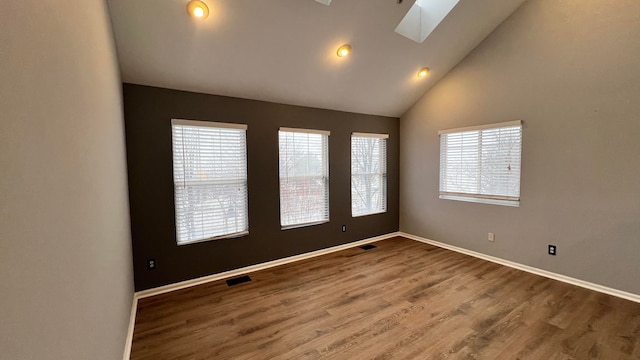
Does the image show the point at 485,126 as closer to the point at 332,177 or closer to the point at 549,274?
the point at 549,274

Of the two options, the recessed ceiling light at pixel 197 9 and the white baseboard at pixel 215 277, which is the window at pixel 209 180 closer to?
the white baseboard at pixel 215 277

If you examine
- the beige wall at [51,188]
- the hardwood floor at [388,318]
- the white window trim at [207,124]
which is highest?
the white window trim at [207,124]

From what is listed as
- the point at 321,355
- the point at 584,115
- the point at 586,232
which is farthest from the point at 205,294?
the point at 584,115

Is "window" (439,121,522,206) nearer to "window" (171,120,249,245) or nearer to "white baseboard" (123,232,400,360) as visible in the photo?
"white baseboard" (123,232,400,360)

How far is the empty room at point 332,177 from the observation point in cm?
137

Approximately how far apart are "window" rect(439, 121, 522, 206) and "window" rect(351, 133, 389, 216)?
98cm

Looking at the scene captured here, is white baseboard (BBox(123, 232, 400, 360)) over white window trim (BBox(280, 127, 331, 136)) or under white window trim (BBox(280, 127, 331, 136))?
under

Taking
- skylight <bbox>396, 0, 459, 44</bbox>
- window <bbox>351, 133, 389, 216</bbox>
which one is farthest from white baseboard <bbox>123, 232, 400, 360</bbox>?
skylight <bbox>396, 0, 459, 44</bbox>

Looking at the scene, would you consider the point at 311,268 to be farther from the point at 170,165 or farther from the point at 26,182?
the point at 26,182

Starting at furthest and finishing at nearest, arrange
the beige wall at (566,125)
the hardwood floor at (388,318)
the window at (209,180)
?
the window at (209,180) < the beige wall at (566,125) < the hardwood floor at (388,318)

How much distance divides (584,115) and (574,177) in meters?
0.69

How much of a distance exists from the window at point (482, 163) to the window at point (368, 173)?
98cm

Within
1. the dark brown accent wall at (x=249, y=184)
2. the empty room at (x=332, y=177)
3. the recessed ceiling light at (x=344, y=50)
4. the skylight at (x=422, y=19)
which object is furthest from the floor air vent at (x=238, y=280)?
the skylight at (x=422, y=19)

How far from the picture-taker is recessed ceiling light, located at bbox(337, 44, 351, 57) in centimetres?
302
